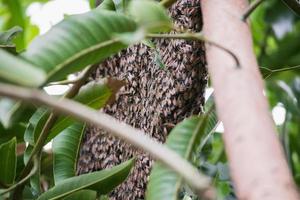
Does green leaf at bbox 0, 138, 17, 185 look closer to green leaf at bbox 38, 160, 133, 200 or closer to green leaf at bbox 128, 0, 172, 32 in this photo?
green leaf at bbox 38, 160, 133, 200

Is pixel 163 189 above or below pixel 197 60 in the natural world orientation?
above

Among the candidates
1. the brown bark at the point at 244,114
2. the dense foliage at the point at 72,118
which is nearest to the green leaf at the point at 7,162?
the dense foliage at the point at 72,118

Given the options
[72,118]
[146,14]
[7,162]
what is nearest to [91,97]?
[72,118]

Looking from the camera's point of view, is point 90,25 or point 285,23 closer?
point 90,25

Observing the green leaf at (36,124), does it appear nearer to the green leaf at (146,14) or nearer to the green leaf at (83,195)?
the green leaf at (83,195)

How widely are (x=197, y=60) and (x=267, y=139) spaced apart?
482 millimetres

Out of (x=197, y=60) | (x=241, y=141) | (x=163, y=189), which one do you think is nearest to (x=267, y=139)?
(x=241, y=141)

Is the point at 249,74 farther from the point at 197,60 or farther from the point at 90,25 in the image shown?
the point at 197,60

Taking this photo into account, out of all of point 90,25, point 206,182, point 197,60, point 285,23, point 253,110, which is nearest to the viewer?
point 206,182

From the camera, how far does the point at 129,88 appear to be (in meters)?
0.95

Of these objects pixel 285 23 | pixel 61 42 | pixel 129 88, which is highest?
pixel 61 42

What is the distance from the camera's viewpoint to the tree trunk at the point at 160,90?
88 centimetres

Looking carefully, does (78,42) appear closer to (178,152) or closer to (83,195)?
(178,152)

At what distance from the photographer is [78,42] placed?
0.53 meters
